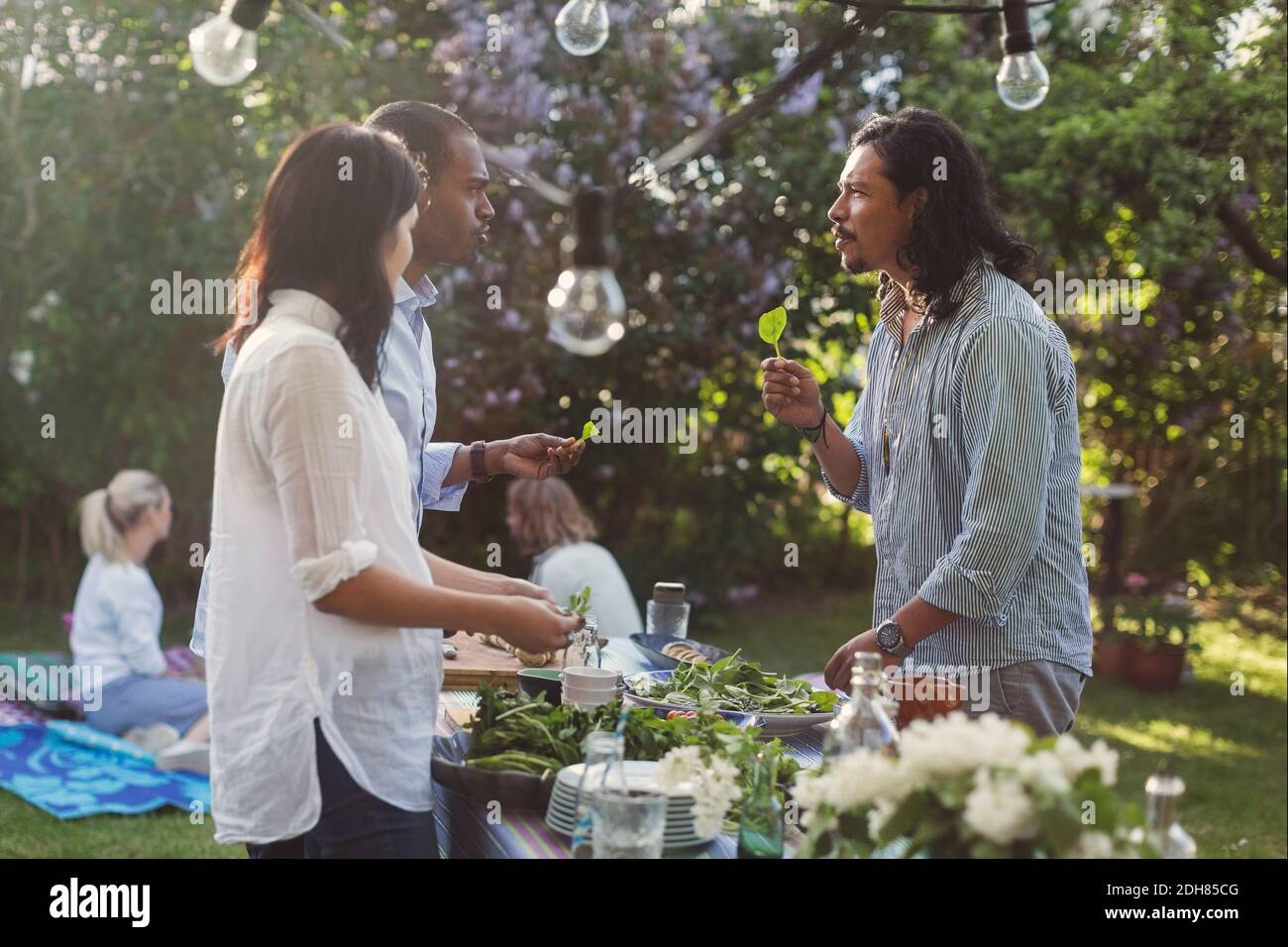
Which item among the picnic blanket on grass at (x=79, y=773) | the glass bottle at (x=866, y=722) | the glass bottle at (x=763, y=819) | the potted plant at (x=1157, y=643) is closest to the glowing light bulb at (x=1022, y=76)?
the glass bottle at (x=866, y=722)

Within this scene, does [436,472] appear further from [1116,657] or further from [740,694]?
[1116,657]

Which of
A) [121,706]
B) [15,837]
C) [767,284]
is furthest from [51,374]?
[767,284]

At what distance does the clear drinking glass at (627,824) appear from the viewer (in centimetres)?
155

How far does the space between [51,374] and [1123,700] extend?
6.53m

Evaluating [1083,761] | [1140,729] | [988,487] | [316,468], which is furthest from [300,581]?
[1140,729]

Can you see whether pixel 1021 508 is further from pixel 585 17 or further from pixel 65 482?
pixel 65 482

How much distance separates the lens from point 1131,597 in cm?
755

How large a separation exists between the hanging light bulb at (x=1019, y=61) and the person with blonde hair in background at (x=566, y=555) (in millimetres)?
2270

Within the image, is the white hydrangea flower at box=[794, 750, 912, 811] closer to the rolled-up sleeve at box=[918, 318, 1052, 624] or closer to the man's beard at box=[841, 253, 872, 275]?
the rolled-up sleeve at box=[918, 318, 1052, 624]

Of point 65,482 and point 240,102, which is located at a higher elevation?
point 240,102

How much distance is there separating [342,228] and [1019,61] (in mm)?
1910

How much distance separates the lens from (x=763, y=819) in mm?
1608

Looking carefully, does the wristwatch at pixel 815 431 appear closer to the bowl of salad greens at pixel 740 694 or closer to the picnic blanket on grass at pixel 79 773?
the bowl of salad greens at pixel 740 694

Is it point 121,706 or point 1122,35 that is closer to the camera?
point 121,706
